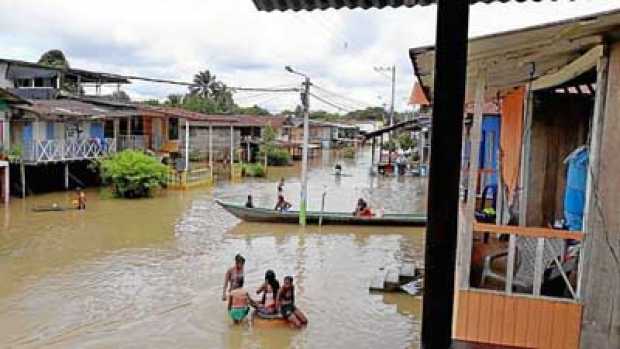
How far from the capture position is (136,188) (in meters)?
23.2

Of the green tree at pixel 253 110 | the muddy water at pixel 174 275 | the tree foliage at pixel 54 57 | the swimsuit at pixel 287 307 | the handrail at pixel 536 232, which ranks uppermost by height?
the tree foliage at pixel 54 57

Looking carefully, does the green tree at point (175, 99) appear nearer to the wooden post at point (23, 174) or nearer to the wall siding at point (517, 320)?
the wooden post at point (23, 174)

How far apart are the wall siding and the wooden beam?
1702 mm

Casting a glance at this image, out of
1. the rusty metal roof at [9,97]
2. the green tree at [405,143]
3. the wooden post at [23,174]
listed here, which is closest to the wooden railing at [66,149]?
the wooden post at [23,174]

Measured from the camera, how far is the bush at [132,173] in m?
22.9

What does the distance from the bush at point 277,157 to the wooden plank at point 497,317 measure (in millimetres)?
35314

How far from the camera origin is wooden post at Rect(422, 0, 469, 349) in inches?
59.7

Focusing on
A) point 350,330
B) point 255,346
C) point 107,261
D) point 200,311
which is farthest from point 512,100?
point 107,261

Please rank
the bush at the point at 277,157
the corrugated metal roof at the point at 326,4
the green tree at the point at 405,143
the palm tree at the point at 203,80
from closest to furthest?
the corrugated metal roof at the point at 326,4 < the bush at the point at 277,157 < the green tree at the point at 405,143 < the palm tree at the point at 203,80

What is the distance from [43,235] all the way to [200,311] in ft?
26.5

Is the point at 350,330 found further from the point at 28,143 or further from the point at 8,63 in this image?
the point at 8,63

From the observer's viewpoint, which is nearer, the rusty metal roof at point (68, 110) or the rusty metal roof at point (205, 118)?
the rusty metal roof at point (68, 110)

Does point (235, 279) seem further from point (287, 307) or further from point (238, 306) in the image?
point (287, 307)

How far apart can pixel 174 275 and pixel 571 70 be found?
9215mm
